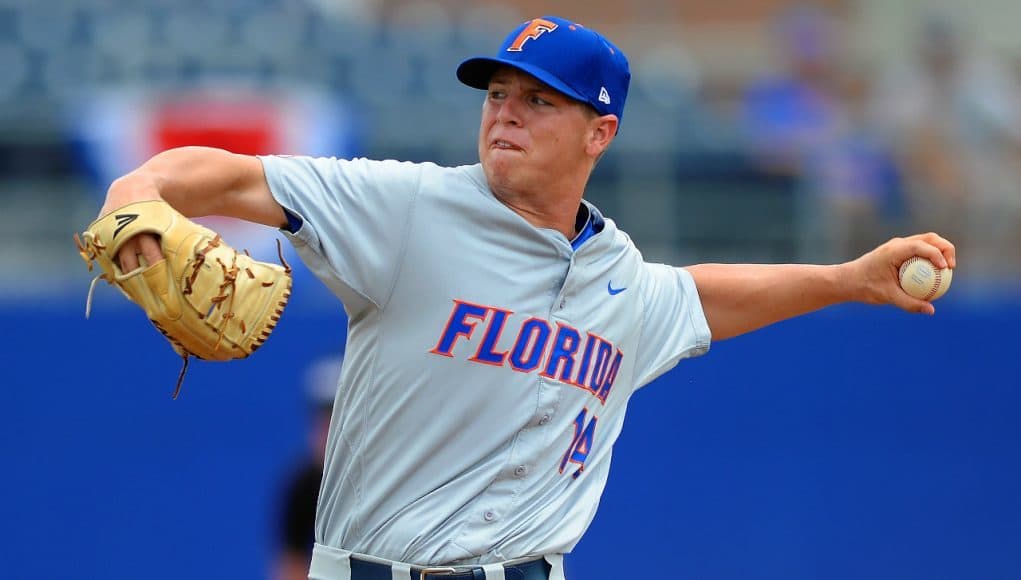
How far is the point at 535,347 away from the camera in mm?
3256

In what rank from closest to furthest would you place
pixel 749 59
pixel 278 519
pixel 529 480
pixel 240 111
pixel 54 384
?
pixel 529 480 → pixel 278 519 → pixel 54 384 → pixel 240 111 → pixel 749 59

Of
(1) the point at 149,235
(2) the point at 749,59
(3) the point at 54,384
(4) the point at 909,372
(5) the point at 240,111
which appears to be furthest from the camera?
(2) the point at 749,59

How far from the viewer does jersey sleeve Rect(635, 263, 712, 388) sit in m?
3.59

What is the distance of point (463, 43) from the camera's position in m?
9.91

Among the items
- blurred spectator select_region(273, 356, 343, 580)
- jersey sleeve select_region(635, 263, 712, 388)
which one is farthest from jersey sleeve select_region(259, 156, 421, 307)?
blurred spectator select_region(273, 356, 343, 580)

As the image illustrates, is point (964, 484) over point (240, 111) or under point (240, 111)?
under

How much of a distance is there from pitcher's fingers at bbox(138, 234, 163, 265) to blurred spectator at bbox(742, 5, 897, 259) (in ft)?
17.9

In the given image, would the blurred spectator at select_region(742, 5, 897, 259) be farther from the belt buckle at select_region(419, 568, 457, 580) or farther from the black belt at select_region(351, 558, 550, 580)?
the belt buckle at select_region(419, 568, 457, 580)

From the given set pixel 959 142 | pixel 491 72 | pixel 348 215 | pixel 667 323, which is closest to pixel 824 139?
pixel 959 142

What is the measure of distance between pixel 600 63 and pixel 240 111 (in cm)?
504

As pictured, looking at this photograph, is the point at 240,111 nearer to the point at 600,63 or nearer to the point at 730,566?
the point at 730,566

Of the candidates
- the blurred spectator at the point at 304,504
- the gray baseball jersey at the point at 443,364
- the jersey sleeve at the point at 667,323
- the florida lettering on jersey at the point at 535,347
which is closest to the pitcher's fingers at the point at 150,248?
the gray baseball jersey at the point at 443,364

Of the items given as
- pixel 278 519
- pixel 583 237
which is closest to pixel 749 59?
pixel 278 519

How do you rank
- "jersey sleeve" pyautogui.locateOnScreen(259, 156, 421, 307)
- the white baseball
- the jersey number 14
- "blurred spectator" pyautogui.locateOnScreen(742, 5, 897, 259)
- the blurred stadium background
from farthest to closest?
"blurred spectator" pyautogui.locateOnScreen(742, 5, 897, 259) < the blurred stadium background < the white baseball < the jersey number 14 < "jersey sleeve" pyautogui.locateOnScreen(259, 156, 421, 307)
